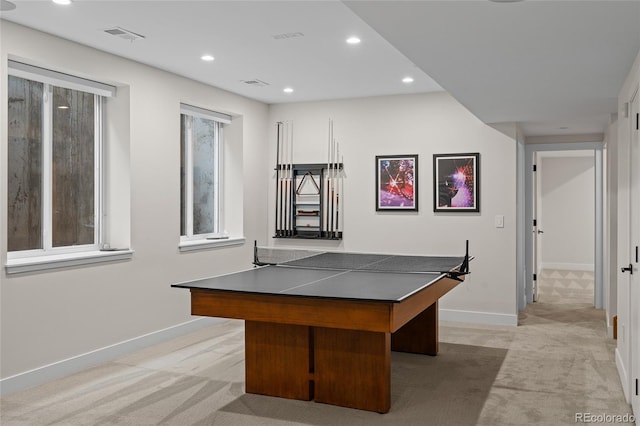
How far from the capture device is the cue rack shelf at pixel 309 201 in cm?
652

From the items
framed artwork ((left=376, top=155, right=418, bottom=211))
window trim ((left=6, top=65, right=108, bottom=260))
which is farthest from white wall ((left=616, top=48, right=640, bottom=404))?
window trim ((left=6, top=65, right=108, bottom=260))

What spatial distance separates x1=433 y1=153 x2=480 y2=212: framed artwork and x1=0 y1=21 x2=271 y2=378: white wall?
2.14 m

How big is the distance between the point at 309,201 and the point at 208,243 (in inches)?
56.3

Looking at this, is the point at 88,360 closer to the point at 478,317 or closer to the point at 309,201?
the point at 309,201

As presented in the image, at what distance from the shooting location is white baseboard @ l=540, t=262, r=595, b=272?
10.3m

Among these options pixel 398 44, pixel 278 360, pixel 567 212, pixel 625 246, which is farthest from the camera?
pixel 567 212

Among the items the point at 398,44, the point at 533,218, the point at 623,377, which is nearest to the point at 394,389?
the point at 623,377

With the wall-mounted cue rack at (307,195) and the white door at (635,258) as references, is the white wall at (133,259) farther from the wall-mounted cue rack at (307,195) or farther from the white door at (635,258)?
the white door at (635,258)

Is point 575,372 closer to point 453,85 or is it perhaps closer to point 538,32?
point 453,85

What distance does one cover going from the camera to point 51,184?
4316 millimetres

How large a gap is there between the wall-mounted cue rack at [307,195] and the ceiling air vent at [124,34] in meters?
2.85

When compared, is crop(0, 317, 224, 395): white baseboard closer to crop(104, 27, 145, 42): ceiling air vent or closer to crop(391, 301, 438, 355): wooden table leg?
crop(391, 301, 438, 355): wooden table leg

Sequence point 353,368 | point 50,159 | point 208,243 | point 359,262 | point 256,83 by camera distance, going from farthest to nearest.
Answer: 1. point 208,243
2. point 256,83
3. point 359,262
4. point 50,159
5. point 353,368

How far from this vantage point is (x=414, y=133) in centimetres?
621
